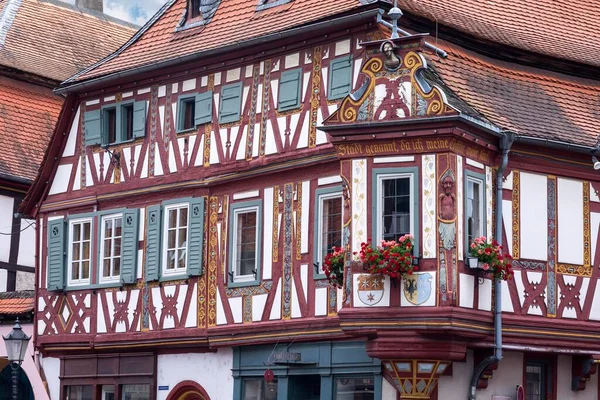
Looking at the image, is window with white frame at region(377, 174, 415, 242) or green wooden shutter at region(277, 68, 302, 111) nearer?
window with white frame at region(377, 174, 415, 242)

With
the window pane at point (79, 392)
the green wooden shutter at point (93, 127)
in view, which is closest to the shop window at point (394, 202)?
the green wooden shutter at point (93, 127)

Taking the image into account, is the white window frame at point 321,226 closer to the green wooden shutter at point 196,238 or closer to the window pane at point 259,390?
the window pane at point 259,390

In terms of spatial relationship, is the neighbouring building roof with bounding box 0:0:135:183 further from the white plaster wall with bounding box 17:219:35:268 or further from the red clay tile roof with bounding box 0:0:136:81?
the white plaster wall with bounding box 17:219:35:268

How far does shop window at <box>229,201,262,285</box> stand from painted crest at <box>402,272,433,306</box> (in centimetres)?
472

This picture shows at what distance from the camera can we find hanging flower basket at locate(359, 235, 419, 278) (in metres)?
23.8

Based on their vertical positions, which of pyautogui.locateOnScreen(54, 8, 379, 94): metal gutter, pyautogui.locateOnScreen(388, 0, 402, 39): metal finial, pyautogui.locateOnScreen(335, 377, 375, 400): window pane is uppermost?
pyautogui.locateOnScreen(54, 8, 379, 94): metal gutter

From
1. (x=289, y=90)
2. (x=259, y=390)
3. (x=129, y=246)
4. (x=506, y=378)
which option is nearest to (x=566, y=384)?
(x=506, y=378)

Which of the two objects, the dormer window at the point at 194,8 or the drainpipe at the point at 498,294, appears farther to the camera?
the dormer window at the point at 194,8

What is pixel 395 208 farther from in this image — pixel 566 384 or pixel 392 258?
pixel 566 384

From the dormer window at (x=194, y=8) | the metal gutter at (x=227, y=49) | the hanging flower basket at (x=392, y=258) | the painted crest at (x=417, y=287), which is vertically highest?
the dormer window at (x=194, y=8)

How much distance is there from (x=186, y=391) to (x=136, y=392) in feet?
5.78

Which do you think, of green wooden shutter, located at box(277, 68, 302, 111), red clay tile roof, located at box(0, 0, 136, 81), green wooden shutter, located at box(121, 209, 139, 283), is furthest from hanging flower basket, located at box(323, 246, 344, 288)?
red clay tile roof, located at box(0, 0, 136, 81)

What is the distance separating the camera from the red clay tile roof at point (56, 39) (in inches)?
1633

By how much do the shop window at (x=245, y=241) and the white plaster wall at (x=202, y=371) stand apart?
153 centimetres
